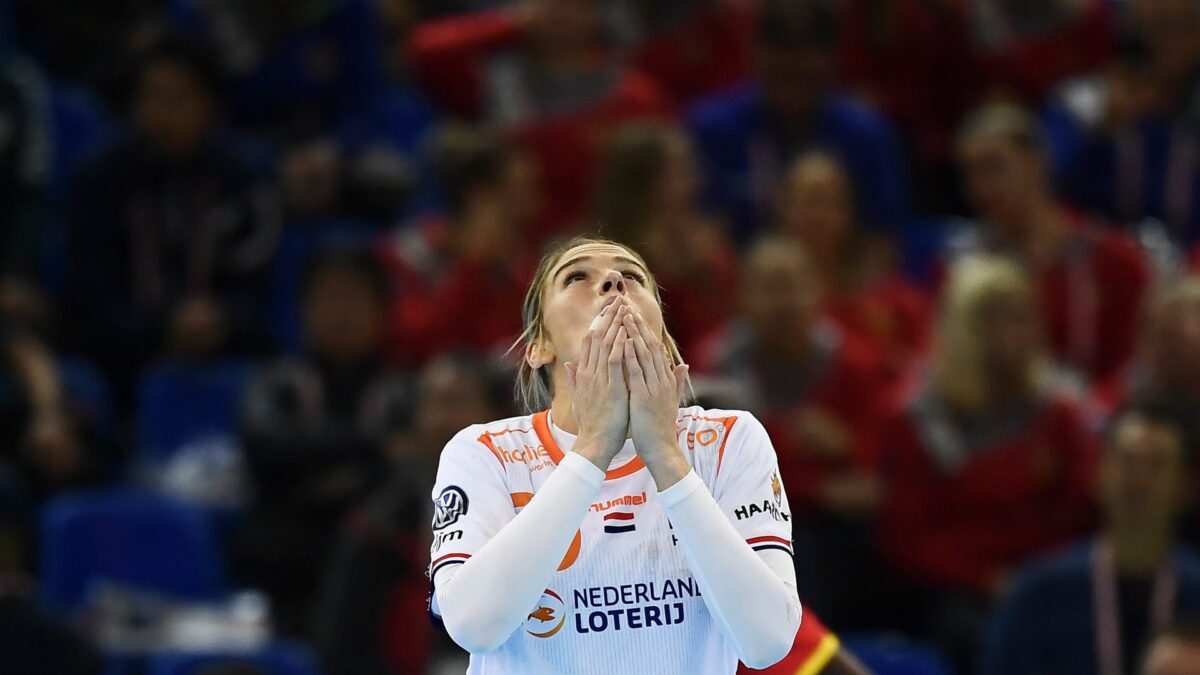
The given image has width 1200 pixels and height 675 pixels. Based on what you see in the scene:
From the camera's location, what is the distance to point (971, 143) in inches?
304

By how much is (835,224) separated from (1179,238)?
5.51 feet

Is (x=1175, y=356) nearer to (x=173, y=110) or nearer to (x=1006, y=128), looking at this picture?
(x=1006, y=128)

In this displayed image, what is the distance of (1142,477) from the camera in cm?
615

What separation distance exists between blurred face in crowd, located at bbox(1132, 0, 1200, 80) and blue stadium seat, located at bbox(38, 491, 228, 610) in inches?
181

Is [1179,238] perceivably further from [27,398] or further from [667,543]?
[667,543]

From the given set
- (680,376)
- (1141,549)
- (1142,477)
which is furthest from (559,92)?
(680,376)

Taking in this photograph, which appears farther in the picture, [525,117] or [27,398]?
[525,117]

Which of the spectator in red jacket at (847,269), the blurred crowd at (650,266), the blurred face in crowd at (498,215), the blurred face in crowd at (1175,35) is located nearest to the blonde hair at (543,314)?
the blurred crowd at (650,266)

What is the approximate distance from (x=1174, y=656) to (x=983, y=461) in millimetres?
1383

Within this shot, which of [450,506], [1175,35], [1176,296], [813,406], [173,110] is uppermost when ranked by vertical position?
[173,110]

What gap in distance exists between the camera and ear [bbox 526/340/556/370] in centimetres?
323

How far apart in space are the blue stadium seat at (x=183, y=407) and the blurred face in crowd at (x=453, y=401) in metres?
1.53

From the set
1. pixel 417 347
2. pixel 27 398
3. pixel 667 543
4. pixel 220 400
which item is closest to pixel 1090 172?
pixel 417 347

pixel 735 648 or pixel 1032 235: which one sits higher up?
pixel 1032 235
